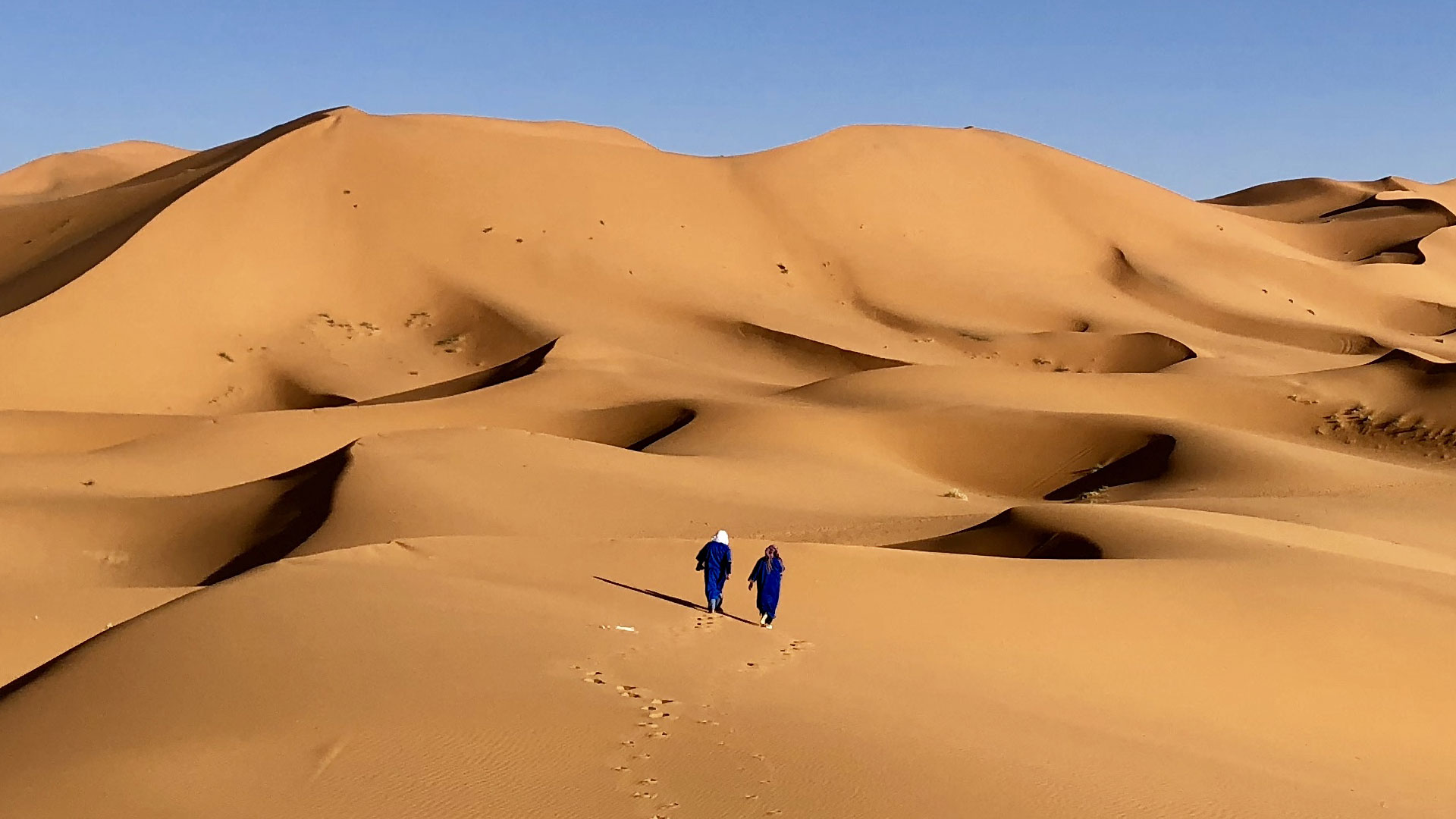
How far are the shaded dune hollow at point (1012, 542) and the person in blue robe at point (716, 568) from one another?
4546 millimetres

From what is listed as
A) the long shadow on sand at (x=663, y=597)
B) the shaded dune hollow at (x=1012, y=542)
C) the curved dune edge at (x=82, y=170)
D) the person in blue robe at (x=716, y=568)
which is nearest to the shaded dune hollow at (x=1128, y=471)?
the shaded dune hollow at (x=1012, y=542)

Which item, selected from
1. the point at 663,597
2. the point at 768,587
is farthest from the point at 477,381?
the point at 768,587

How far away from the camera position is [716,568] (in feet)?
33.1

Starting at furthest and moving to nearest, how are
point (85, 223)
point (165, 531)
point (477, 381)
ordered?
1. point (85, 223)
2. point (477, 381)
3. point (165, 531)

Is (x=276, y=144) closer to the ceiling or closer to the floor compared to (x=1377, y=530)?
closer to the ceiling

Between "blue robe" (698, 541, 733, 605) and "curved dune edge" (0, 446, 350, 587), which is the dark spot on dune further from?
"blue robe" (698, 541, 733, 605)

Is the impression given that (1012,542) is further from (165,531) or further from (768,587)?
(165,531)

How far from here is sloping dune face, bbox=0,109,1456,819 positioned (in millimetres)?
6703

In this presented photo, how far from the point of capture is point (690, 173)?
46.1 meters

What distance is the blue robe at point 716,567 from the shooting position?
10055mm

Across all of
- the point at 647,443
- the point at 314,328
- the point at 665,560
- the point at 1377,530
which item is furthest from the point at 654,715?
the point at 314,328

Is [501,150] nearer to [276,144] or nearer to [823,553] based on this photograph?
[276,144]

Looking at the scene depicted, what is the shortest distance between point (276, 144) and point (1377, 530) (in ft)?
107

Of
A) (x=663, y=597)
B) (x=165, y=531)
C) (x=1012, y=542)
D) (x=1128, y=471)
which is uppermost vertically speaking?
(x=663, y=597)
